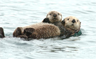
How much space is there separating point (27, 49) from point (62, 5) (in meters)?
9.31

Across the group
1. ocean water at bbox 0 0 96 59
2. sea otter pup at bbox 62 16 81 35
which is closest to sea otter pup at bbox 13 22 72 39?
ocean water at bbox 0 0 96 59

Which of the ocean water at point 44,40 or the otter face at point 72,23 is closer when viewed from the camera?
the ocean water at point 44,40

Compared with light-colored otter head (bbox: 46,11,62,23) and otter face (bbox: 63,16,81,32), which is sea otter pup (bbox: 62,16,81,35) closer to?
otter face (bbox: 63,16,81,32)

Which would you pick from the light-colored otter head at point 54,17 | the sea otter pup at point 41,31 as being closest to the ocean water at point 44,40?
the sea otter pup at point 41,31

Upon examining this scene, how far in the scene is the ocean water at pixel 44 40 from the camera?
721 centimetres

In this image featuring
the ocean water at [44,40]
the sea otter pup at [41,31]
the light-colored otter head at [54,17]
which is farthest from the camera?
the light-colored otter head at [54,17]

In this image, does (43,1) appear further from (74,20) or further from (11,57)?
(11,57)

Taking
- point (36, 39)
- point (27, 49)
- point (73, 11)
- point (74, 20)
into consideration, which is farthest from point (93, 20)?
point (27, 49)

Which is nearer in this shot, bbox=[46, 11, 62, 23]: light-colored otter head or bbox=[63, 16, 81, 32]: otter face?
bbox=[46, 11, 62, 23]: light-colored otter head

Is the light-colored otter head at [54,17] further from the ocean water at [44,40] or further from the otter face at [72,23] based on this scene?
the ocean water at [44,40]

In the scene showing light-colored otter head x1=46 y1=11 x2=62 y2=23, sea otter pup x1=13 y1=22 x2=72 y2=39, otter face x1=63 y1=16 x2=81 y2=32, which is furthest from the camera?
otter face x1=63 y1=16 x2=81 y2=32

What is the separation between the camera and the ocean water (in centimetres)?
721

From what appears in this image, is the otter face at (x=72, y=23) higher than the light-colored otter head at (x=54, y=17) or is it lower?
lower

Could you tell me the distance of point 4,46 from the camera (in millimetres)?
7508
